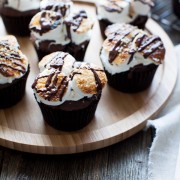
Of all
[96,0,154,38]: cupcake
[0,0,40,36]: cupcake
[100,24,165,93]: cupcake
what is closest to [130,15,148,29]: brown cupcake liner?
[96,0,154,38]: cupcake

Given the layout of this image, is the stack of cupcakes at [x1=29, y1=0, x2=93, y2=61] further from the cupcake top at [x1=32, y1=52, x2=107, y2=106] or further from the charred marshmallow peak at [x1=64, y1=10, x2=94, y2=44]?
the cupcake top at [x1=32, y1=52, x2=107, y2=106]

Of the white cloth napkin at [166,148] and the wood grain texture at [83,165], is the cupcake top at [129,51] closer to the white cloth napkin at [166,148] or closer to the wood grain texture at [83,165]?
the white cloth napkin at [166,148]

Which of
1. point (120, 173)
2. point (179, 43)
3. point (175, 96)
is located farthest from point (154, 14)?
point (120, 173)

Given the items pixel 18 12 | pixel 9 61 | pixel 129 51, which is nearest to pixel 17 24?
pixel 18 12

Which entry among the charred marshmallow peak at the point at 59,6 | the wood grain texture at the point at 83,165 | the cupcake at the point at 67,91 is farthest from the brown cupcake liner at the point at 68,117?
the charred marshmallow peak at the point at 59,6

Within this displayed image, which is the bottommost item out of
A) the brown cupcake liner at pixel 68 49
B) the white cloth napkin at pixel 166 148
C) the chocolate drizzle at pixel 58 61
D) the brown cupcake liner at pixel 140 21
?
the white cloth napkin at pixel 166 148

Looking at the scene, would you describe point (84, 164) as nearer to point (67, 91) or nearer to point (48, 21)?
point (67, 91)

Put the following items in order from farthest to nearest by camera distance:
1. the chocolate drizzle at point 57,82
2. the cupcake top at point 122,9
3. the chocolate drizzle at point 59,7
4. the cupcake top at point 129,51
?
the cupcake top at point 122,9
the chocolate drizzle at point 59,7
the cupcake top at point 129,51
the chocolate drizzle at point 57,82
